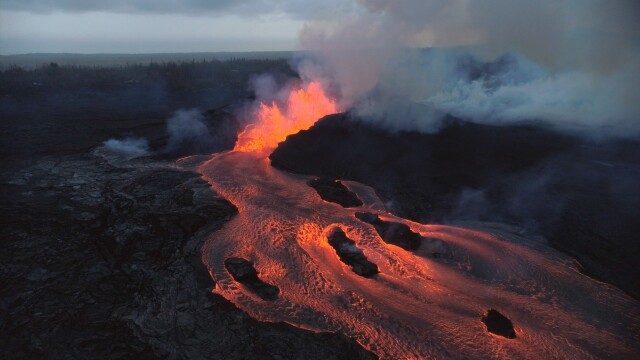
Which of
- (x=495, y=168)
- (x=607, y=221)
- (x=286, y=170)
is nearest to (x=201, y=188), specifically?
(x=286, y=170)

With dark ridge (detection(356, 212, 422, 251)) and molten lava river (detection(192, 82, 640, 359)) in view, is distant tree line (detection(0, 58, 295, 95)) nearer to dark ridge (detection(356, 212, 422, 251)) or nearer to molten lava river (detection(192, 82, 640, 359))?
molten lava river (detection(192, 82, 640, 359))

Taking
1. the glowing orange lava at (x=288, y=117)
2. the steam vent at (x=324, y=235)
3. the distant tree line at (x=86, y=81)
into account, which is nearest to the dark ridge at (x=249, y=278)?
the steam vent at (x=324, y=235)

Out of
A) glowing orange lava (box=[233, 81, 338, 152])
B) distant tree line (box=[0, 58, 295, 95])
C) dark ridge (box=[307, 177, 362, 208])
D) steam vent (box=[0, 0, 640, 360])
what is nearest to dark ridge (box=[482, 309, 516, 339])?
steam vent (box=[0, 0, 640, 360])

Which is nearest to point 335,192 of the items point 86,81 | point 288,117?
point 288,117

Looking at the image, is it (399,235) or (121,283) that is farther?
(399,235)

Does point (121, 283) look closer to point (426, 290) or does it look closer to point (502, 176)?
point (426, 290)

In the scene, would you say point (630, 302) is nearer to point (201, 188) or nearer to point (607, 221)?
point (607, 221)

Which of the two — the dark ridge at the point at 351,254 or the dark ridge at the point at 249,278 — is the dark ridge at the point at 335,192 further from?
the dark ridge at the point at 249,278
